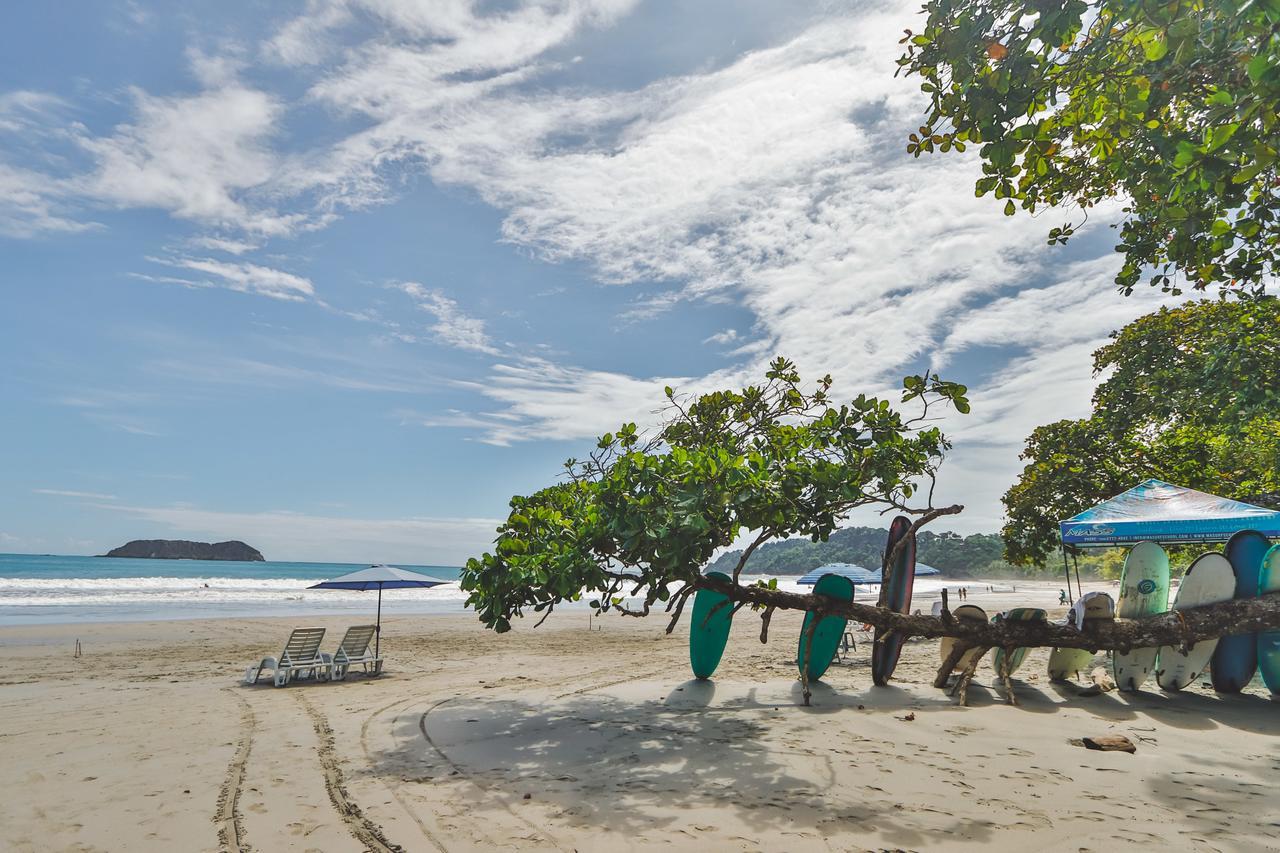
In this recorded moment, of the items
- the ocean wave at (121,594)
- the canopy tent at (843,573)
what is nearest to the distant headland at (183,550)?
the ocean wave at (121,594)

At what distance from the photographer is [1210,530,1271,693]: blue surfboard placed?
793 cm

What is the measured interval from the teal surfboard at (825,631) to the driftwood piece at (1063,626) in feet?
1.12

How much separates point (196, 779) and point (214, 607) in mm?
33310

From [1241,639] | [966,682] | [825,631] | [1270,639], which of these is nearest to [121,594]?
[825,631]

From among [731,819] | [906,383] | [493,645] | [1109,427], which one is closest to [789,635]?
[493,645]

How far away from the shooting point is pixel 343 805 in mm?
4969

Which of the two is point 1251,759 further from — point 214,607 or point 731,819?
point 214,607

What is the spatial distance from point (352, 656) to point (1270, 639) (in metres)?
12.9

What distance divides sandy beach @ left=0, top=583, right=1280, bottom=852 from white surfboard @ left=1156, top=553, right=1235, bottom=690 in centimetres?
30

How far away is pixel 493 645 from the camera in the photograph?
18156 millimetres

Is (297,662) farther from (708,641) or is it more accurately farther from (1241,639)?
(1241,639)

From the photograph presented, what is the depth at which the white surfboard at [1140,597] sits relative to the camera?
8391mm

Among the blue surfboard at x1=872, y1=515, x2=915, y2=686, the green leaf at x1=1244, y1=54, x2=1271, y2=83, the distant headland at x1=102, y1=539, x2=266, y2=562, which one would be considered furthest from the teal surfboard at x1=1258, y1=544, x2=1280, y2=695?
the distant headland at x1=102, y1=539, x2=266, y2=562

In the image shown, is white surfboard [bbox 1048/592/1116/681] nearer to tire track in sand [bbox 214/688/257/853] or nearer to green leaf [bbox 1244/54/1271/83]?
green leaf [bbox 1244/54/1271/83]
